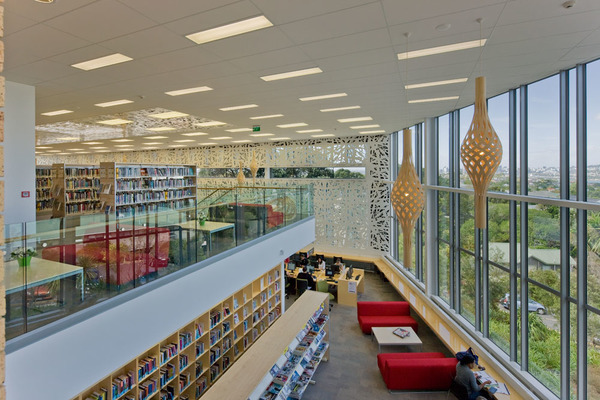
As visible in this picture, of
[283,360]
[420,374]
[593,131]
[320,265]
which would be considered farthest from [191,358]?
[593,131]

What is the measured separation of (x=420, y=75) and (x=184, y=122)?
20.8 feet

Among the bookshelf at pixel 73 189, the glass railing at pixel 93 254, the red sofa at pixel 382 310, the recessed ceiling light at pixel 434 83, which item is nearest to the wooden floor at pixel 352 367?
the red sofa at pixel 382 310

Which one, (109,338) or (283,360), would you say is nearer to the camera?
(109,338)

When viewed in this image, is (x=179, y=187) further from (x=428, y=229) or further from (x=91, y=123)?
(x=428, y=229)

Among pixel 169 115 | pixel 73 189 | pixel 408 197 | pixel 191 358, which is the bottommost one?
pixel 191 358

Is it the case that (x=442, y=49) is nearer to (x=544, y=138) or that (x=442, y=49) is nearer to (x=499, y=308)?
(x=544, y=138)

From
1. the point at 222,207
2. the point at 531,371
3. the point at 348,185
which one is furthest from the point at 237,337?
the point at 348,185

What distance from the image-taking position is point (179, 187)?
11.8m

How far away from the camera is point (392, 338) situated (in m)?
7.44

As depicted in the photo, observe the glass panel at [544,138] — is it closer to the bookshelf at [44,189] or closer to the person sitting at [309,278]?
the person sitting at [309,278]

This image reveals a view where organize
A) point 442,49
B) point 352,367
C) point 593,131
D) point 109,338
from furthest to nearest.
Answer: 1. point 352,367
2. point 593,131
3. point 442,49
4. point 109,338

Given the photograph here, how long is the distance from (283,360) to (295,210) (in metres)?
4.73

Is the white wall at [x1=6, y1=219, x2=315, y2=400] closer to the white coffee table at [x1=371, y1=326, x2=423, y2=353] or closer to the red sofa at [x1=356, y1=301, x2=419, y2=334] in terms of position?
the white coffee table at [x1=371, y1=326, x2=423, y2=353]

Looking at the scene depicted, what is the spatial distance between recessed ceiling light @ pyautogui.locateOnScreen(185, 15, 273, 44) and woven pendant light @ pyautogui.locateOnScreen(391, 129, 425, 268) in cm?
189
